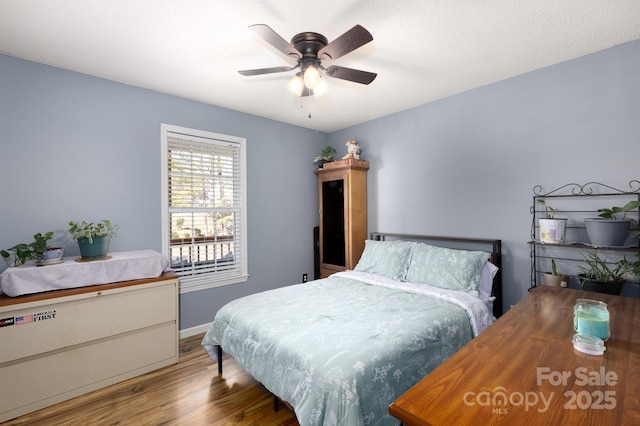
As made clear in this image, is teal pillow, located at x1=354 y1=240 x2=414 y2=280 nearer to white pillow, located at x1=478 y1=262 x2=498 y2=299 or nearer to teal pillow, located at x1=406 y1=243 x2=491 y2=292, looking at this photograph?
teal pillow, located at x1=406 y1=243 x2=491 y2=292

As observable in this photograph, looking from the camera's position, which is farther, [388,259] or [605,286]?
[388,259]

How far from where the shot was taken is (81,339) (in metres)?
2.18

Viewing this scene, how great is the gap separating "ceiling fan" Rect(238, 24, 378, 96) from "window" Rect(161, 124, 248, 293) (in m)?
1.63

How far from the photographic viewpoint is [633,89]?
84.7 inches

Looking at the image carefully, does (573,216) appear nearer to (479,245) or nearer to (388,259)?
(479,245)

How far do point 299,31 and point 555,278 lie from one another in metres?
2.69

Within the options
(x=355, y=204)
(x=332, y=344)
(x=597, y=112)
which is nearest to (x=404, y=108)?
(x=355, y=204)

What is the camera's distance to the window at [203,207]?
10.2 ft

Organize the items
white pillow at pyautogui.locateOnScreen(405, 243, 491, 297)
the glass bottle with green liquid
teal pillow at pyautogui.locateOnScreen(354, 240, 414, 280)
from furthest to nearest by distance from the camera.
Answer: teal pillow at pyautogui.locateOnScreen(354, 240, 414, 280), white pillow at pyautogui.locateOnScreen(405, 243, 491, 297), the glass bottle with green liquid

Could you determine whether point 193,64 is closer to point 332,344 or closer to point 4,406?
point 332,344

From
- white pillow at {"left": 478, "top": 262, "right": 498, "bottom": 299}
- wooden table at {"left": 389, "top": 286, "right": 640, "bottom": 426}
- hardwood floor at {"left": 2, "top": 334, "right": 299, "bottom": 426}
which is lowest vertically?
hardwood floor at {"left": 2, "top": 334, "right": 299, "bottom": 426}

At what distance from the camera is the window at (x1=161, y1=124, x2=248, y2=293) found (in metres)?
3.12

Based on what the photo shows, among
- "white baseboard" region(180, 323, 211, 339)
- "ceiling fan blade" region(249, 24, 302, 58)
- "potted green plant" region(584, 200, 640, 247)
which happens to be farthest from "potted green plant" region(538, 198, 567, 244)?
"white baseboard" region(180, 323, 211, 339)

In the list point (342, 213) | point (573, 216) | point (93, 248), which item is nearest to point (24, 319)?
point (93, 248)
